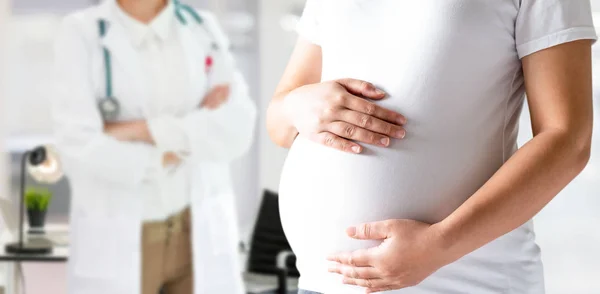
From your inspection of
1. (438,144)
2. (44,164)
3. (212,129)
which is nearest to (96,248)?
(212,129)

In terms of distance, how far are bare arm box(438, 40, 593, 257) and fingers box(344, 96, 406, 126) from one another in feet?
0.46

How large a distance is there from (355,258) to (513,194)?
0.20 metres

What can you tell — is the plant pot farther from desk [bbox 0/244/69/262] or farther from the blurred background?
the blurred background

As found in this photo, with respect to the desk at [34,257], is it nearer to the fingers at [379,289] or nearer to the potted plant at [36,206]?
the potted plant at [36,206]

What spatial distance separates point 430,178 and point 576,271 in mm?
1397

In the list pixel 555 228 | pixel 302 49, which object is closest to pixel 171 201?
pixel 555 228

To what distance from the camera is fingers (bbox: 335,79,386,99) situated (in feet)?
3.50

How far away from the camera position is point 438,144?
1026mm

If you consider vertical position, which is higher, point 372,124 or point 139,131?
point 139,131

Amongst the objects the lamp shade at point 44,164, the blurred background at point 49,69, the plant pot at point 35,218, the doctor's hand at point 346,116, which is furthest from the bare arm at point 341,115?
the blurred background at point 49,69

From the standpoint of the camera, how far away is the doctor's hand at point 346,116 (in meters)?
1.05

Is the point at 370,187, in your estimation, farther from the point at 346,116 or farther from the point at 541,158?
the point at 541,158

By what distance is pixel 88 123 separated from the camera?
9.23 feet


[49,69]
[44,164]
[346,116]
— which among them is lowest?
[346,116]
